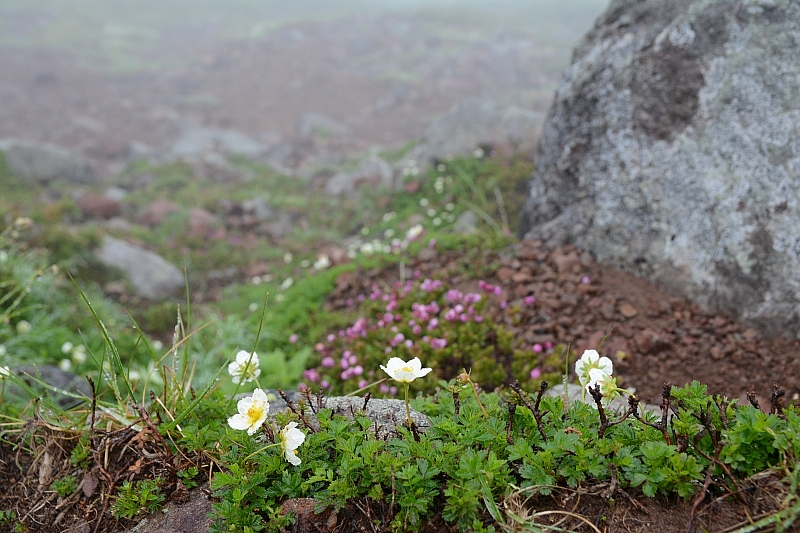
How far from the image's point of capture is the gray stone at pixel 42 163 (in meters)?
13.0

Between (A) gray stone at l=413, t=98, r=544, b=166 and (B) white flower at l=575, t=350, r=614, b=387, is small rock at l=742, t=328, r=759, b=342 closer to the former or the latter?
(B) white flower at l=575, t=350, r=614, b=387

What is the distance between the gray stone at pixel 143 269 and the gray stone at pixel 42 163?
692 centimetres

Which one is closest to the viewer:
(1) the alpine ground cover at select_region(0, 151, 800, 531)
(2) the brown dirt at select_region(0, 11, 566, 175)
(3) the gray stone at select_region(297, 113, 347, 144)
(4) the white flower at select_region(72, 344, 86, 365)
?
(1) the alpine ground cover at select_region(0, 151, 800, 531)

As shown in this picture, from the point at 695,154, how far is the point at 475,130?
22.8 feet

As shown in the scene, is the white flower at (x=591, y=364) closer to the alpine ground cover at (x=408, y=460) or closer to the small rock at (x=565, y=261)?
the alpine ground cover at (x=408, y=460)

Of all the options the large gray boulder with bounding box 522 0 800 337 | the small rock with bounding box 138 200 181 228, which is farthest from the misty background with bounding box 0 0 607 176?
the large gray boulder with bounding box 522 0 800 337

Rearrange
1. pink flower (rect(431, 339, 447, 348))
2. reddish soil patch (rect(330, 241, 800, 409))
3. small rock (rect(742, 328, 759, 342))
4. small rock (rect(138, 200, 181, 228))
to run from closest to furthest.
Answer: reddish soil patch (rect(330, 241, 800, 409)) < small rock (rect(742, 328, 759, 342)) < pink flower (rect(431, 339, 447, 348)) < small rock (rect(138, 200, 181, 228))

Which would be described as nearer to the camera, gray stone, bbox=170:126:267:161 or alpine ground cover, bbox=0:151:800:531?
alpine ground cover, bbox=0:151:800:531

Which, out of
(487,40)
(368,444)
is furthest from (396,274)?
(487,40)

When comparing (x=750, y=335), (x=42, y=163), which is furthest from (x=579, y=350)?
(x=42, y=163)

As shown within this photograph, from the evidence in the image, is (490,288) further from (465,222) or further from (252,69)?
(252,69)

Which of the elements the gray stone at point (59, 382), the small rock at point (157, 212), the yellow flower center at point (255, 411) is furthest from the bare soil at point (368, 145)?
the small rock at point (157, 212)

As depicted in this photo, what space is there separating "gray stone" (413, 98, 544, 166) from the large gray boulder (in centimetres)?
502

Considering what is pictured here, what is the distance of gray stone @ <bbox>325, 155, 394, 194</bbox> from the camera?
37.2ft
